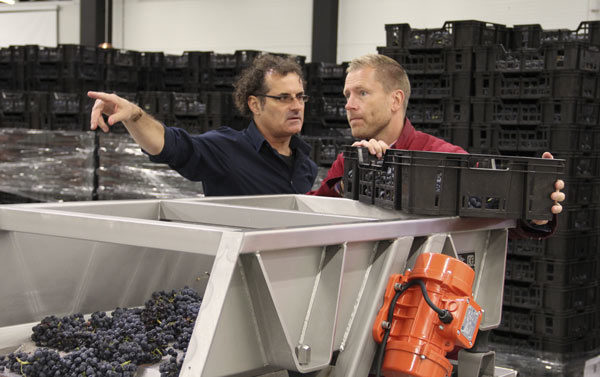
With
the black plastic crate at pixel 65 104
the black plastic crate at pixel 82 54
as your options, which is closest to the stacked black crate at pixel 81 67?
the black plastic crate at pixel 82 54

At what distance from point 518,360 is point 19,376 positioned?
4.13 m

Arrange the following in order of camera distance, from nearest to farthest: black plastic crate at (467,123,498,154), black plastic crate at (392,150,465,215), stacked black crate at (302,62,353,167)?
black plastic crate at (392,150,465,215)
black plastic crate at (467,123,498,154)
stacked black crate at (302,62,353,167)

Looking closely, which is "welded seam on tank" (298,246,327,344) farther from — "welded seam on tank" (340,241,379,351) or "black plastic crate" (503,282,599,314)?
"black plastic crate" (503,282,599,314)

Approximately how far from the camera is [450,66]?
5.89 meters

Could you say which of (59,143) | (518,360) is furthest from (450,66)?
(59,143)

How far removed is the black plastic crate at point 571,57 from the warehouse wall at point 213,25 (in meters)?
6.09

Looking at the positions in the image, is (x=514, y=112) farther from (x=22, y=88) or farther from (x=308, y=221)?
(x=22, y=88)

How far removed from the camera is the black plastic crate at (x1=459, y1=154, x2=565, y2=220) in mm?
2348

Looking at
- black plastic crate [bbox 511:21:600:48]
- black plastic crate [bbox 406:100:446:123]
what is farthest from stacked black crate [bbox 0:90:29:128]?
black plastic crate [bbox 511:21:600:48]

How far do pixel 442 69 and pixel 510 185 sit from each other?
146 inches

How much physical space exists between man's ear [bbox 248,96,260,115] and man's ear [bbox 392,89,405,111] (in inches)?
29.7

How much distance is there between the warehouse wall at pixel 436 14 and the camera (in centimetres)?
910

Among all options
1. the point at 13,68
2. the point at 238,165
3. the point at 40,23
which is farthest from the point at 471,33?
the point at 40,23

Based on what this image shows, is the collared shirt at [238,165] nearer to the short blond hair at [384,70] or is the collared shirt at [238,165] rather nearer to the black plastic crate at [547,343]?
the short blond hair at [384,70]
